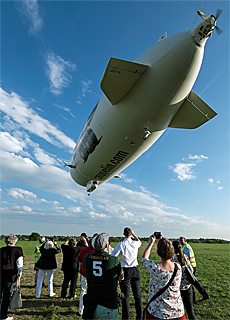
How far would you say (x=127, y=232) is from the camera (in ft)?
18.3

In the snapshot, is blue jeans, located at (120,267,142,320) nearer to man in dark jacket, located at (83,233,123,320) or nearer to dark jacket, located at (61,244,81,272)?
man in dark jacket, located at (83,233,123,320)

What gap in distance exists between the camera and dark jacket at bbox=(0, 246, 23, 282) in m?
5.32

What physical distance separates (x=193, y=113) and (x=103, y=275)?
808 centimetres

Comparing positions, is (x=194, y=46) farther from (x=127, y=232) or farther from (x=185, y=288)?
(x=185, y=288)

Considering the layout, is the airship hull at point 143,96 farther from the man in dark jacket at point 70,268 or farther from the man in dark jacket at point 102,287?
the man in dark jacket at point 102,287

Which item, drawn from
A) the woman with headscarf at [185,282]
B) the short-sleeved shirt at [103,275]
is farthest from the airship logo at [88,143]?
the short-sleeved shirt at [103,275]

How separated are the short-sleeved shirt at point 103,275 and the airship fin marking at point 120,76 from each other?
6077 millimetres

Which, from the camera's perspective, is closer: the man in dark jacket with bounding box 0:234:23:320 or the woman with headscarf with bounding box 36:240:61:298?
the man in dark jacket with bounding box 0:234:23:320

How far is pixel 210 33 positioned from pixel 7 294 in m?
9.86

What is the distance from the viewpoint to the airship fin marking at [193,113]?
8.87m

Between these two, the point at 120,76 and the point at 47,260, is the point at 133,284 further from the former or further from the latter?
the point at 120,76

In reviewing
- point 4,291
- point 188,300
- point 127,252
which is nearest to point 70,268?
point 4,291

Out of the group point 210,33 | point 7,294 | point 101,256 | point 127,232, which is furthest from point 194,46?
point 7,294

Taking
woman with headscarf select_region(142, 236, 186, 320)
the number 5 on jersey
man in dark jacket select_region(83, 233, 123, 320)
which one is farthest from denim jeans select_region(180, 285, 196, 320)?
the number 5 on jersey
